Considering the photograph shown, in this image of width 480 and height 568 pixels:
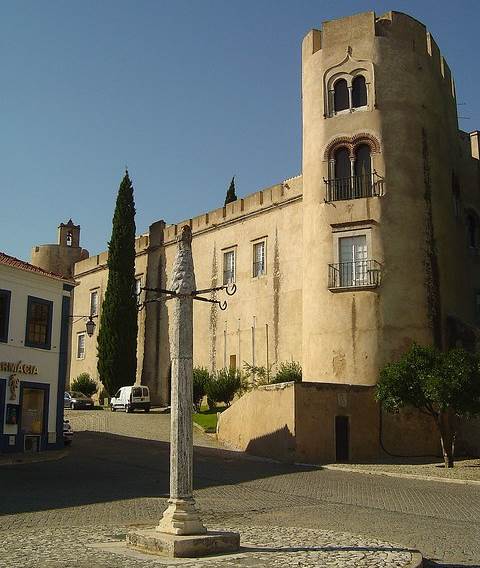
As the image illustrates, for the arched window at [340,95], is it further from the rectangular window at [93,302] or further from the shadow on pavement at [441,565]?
the rectangular window at [93,302]

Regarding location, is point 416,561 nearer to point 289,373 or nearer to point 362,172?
point 362,172

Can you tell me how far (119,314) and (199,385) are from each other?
8.64m

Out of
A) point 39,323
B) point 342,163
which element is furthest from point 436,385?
point 39,323

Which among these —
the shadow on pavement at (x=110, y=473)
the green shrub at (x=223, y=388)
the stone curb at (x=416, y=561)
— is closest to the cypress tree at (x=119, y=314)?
the green shrub at (x=223, y=388)

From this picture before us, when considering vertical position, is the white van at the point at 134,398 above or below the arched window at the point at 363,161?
below

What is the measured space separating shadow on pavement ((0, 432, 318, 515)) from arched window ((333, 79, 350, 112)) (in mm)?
14233

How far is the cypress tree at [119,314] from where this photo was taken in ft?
138

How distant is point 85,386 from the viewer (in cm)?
4612

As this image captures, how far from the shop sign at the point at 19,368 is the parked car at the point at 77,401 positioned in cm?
1746

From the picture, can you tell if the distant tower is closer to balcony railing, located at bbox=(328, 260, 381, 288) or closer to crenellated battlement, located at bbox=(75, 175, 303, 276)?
crenellated battlement, located at bbox=(75, 175, 303, 276)

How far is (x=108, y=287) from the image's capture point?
142 feet

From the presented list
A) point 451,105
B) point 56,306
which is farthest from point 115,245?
point 451,105

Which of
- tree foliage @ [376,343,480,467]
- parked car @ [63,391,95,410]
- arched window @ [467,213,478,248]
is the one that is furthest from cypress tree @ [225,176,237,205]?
tree foliage @ [376,343,480,467]

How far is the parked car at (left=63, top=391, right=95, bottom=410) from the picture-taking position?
4228 centimetres
